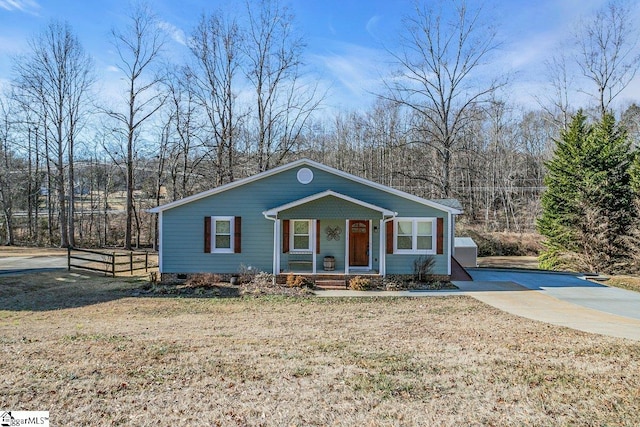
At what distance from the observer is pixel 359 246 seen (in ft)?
48.0

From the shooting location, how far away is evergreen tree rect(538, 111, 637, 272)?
18078mm

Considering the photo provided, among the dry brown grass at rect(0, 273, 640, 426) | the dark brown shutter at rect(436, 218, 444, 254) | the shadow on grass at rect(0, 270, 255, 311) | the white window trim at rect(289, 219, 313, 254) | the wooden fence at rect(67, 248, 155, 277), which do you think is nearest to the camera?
the dry brown grass at rect(0, 273, 640, 426)

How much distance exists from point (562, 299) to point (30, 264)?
21.2 metres

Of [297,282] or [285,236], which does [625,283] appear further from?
[285,236]

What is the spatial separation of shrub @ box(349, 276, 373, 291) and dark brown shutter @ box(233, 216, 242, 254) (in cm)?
Result: 413

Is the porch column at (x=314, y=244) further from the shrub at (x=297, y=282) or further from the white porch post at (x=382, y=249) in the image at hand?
the white porch post at (x=382, y=249)

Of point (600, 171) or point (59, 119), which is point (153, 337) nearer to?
point (600, 171)

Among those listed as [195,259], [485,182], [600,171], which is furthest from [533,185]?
[195,259]

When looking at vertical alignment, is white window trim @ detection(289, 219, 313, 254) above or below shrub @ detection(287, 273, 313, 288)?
above

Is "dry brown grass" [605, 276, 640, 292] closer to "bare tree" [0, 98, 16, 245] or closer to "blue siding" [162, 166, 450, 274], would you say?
"blue siding" [162, 166, 450, 274]

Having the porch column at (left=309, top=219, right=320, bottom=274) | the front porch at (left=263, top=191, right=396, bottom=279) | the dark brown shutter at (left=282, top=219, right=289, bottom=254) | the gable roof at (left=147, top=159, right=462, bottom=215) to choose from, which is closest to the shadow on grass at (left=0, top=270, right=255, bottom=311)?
the dark brown shutter at (left=282, top=219, right=289, bottom=254)

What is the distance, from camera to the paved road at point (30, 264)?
15688 mm

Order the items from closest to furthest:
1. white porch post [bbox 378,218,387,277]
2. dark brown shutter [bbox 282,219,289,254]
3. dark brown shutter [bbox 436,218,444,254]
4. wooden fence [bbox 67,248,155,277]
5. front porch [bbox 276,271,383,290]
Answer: front porch [bbox 276,271,383,290] < white porch post [bbox 378,218,387,277] < dark brown shutter [bbox 436,218,444,254] < dark brown shutter [bbox 282,219,289,254] < wooden fence [bbox 67,248,155,277]

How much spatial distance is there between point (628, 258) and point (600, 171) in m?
4.36
